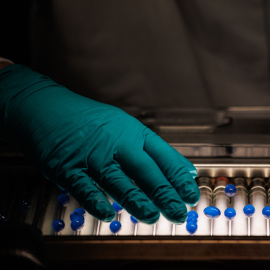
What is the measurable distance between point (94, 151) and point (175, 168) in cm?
23

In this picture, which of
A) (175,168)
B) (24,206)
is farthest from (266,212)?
(24,206)

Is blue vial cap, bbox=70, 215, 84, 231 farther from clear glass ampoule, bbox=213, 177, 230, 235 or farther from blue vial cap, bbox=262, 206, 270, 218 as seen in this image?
blue vial cap, bbox=262, 206, 270, 218

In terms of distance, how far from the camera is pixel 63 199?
1.47 metres

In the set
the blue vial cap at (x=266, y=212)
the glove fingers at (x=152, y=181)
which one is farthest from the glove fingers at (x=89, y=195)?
the blue vial cap at (x=266, y=212)

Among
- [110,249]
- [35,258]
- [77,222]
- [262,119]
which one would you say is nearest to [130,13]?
[262,119]

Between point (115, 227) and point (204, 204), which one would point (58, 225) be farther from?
point (204, 204)

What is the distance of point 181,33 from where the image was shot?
1687mm

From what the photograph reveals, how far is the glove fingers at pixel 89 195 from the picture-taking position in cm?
116

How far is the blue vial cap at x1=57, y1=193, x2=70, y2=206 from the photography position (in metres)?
1.47

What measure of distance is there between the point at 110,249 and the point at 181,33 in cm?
88

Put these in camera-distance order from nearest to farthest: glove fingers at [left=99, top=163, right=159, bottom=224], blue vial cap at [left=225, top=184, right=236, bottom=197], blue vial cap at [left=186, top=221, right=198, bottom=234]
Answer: glove fingers at [left=99, top=163, right=159, bottom=224], blue vial cap at [left=186, top=221, right=198, bottom=234], blue vial cap at [left=225, top=184, right=236, bottom=197]

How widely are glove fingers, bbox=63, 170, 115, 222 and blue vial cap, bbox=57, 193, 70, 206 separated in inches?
8.0

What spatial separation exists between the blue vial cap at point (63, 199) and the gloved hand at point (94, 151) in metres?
0.16

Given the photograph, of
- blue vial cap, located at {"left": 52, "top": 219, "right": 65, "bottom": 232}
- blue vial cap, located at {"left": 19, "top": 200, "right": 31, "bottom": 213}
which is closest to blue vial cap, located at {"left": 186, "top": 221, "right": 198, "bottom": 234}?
blue vial cap, located at {"left": 52, "top": 219, "right": 65, "bottom": 232}
